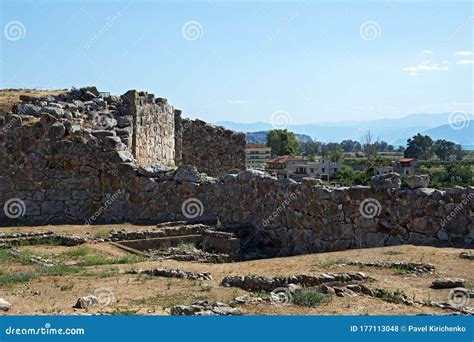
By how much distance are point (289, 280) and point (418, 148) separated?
82750 millimetres

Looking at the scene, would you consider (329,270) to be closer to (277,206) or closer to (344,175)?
(277,206)

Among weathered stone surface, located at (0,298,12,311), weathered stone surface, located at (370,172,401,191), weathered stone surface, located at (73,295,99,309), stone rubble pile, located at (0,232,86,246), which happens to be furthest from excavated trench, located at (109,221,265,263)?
weathered stone surface, located at (0,298,12,311)

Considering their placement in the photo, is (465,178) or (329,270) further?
(465,178)

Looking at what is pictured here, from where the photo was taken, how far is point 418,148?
87625 mm

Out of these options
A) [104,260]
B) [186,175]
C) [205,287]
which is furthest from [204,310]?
[186,175]

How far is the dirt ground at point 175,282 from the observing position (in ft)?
24.5

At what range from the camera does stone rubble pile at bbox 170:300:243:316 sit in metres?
6.83

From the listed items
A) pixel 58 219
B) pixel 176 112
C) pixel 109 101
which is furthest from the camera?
pixel 176 112

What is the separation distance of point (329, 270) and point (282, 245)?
3.92 meters

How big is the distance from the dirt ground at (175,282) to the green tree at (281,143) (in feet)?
238

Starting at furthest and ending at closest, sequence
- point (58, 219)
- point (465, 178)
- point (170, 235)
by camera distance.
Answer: point (465, 178)
point (58, 219)
point (170, 235)

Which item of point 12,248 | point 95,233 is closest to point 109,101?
point 95,233

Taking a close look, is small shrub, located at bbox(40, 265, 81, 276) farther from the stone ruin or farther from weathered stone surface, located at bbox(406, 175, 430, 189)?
weathered stone surface, located at bbox(406, 175, 430, 189)

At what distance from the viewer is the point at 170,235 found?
13781 millimetres
